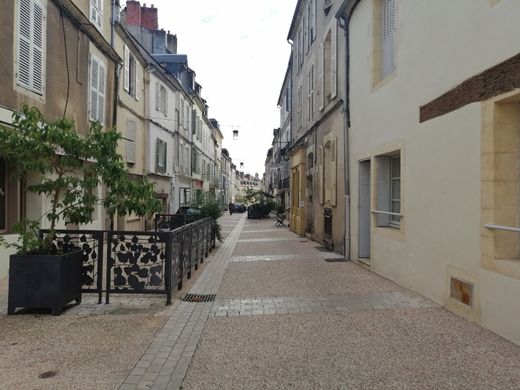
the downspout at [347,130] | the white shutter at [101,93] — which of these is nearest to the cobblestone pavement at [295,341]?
the downspout at [347,130]

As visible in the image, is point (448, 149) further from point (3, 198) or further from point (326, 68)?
point (326, 68)

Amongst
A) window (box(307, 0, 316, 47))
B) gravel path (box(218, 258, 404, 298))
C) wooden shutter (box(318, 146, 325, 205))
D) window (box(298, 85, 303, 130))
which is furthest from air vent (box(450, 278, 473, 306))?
window (box(298, 85, 303, 130))

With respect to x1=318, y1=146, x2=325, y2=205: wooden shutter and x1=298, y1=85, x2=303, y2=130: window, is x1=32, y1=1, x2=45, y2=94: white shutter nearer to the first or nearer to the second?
x1=318, y1=146, x2=325, y2=205: wooden shutter

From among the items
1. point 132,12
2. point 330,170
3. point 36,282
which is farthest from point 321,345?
point 132,12

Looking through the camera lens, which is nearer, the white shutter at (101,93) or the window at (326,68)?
the white shutter at (101,93)

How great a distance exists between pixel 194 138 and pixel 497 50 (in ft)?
86.3

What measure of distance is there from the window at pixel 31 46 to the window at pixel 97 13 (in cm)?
293

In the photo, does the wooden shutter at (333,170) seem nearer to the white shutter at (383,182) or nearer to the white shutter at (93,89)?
the white shutter at (383,182)

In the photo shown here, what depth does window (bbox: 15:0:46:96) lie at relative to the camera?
25.9ft

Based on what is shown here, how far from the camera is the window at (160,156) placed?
62.9ft

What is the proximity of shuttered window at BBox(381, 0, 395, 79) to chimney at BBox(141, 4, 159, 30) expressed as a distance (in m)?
19.1

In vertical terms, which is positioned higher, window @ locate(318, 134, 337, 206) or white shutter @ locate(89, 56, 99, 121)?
white shutter @ locate(89, 56, 99, 121)

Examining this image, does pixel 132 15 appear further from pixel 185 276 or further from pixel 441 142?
pixel 441 142

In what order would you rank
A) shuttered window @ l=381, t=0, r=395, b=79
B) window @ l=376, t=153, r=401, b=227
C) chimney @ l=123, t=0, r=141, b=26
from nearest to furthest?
shuttered window @ l=381, t=0, r=395, b=79 < window @ l=376, t=153, r=401, b=227 < chimney @ l=123, t=0, r=141, b=26
